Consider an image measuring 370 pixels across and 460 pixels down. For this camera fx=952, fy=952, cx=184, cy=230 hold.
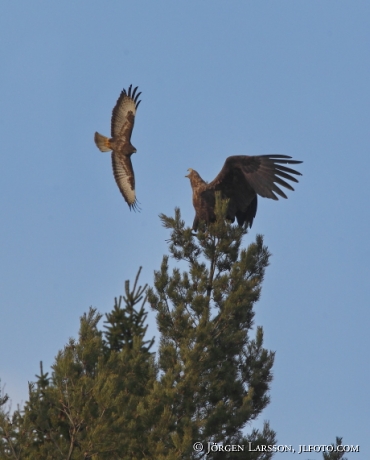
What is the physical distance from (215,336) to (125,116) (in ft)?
16.7

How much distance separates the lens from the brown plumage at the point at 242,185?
13133 millimetres

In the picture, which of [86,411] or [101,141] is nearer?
[86,411]

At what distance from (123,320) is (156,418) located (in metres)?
2.44

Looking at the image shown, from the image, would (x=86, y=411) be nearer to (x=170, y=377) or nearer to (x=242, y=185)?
(x=170, y=377)

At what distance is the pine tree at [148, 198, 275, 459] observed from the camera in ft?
38.5

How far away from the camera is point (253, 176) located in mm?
13336

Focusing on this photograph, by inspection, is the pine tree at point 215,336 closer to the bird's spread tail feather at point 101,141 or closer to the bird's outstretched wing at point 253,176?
the bird's outstretched wing at point 253,176

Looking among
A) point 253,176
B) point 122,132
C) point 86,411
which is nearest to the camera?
point 86,411

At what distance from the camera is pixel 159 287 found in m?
12.5

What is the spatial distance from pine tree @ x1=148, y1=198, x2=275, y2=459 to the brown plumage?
686 mm

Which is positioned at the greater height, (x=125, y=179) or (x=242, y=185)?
(x=125, y=179)

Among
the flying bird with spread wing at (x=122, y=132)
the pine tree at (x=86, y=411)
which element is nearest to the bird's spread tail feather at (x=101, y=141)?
the flying bird with spread wing at (x=122, y=132)

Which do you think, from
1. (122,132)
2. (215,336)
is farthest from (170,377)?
(122,132)

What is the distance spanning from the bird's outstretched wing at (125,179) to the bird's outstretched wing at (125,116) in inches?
20.0
